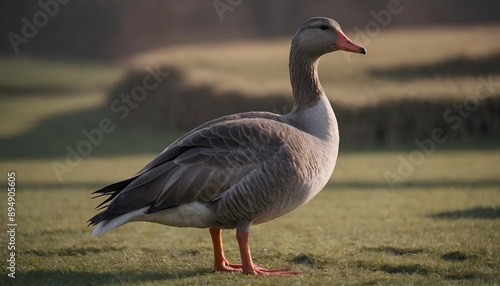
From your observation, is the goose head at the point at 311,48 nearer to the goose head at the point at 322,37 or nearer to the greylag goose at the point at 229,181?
the goose head at the point at 322,37

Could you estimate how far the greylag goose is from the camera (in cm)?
393

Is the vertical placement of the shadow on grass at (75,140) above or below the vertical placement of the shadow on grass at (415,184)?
above

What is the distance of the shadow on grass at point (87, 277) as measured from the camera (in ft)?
13.1

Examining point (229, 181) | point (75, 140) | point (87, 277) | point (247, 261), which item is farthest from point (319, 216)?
point (75, 140)

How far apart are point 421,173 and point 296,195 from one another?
217 inches

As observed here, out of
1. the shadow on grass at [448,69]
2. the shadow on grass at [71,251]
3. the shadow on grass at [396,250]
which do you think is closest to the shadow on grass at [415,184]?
the shadow on grass at [396,250]

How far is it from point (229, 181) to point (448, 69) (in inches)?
482

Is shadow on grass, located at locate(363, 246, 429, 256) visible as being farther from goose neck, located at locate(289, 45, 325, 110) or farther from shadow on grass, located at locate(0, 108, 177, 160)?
shadow on grass, located at locate(0, 108, 177, 160)

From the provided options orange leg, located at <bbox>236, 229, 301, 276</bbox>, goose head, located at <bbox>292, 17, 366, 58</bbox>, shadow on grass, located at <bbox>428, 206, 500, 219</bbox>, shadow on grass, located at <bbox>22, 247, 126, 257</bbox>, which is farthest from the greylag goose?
shadow on grass, located at <bbox>428, 206, 500, 219</bbox>

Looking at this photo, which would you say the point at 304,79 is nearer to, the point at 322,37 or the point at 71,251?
the point at 322,37

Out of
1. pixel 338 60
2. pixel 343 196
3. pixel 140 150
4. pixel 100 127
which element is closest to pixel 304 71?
pixel 343 196

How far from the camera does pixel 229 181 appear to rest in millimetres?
3980

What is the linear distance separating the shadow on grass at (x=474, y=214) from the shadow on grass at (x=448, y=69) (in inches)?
328

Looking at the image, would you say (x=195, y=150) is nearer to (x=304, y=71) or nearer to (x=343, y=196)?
(x=304, y=71)
